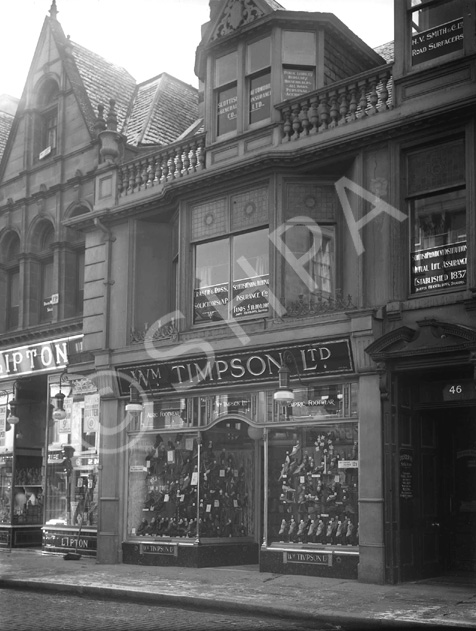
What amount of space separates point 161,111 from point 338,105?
371 inches

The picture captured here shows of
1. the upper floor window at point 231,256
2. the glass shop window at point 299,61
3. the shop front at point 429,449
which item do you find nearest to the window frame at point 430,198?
the shop front at point 429,449

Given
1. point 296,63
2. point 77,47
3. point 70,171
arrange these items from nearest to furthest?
point 296,63 < point 70,171 < point 77,47

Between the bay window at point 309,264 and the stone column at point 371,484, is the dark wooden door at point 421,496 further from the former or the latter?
the bay window at point 309,264

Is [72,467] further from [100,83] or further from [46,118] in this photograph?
[100,83]

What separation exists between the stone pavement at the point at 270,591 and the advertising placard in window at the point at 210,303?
5.22 metres

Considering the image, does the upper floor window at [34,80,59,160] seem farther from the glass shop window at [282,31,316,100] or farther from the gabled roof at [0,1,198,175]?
the glass shop window at [282,31,316,100]

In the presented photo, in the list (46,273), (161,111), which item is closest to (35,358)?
(46,273)

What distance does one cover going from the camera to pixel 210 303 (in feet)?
65.4

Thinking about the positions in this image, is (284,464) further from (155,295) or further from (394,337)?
(155,295)

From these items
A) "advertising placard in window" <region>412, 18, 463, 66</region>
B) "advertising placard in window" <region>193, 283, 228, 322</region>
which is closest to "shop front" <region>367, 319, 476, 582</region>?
"advertising placard in window" <region>193, 283, 228, 322</region>

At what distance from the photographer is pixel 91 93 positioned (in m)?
26.3

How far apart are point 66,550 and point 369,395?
1004 centimetres

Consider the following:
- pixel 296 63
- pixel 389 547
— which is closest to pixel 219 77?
pixel 296 63

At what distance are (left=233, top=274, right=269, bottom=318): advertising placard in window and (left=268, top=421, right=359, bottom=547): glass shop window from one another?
8.18 ft
